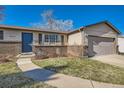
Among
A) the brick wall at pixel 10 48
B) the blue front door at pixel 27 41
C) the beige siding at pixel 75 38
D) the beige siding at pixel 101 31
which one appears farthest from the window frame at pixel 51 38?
the beige siding at pixel 101 31

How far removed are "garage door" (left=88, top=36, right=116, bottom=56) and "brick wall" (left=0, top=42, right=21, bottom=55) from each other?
23.7 feet

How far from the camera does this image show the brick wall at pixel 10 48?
13.0 meters

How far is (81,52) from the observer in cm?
1358

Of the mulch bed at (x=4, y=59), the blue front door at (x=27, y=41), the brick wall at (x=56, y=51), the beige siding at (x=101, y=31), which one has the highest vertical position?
the beige siding at (x=101, y=31)

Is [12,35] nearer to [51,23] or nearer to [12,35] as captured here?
[12,35]

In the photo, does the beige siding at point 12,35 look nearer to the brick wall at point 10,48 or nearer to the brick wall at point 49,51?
the brick wall at point 10,48

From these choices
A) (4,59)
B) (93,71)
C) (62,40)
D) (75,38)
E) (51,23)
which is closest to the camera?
(93,71)

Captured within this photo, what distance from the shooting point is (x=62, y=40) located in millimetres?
17188

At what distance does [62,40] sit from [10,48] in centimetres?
632

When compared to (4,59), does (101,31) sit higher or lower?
higher

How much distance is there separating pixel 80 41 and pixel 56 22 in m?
28.0

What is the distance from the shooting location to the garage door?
14742mm

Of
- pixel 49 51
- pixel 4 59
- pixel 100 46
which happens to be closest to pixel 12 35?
pixel 4 59

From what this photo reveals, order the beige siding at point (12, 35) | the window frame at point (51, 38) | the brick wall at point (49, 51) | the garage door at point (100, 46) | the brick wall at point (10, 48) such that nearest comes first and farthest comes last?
the brick wall at point (49, 51), the brick wall at point (10, 48), the beige siding at point (12, 35), the garage door at point (100, 46), the window frame at point (51, 38)
